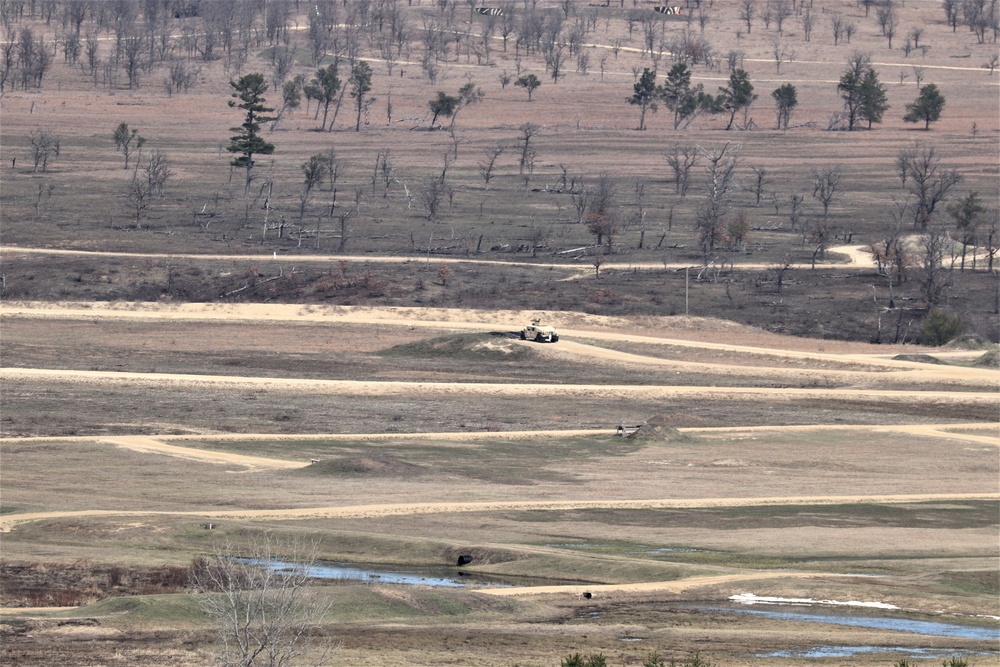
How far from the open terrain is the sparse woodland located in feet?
1.96

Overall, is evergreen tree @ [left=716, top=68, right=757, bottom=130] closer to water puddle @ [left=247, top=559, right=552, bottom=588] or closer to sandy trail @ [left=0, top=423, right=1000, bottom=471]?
sandy trail @ [left=0, top=423, right=1000, bottom=471]

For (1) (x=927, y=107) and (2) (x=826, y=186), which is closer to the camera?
(2) (x=826, y=186)

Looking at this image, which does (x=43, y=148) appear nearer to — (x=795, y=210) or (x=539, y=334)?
(x=795, y=210)

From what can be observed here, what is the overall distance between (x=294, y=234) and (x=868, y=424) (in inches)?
2512

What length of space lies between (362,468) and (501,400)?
17.9 meters

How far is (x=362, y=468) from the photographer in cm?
5481

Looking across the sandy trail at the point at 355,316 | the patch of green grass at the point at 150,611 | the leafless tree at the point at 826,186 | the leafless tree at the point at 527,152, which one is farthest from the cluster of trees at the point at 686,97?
the patch of green grass at the point at 150,611

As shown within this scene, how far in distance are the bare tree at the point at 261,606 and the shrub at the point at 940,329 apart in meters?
58.0

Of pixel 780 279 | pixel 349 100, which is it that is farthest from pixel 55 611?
pixel 349 100

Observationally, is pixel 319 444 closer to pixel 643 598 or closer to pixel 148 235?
pixel 643 598

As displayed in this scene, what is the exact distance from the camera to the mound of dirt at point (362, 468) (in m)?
54.6

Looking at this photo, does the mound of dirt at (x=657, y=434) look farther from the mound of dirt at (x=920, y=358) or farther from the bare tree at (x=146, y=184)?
the bare tree at (x=146, y=184)

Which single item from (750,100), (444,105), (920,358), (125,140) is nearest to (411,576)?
(920,358)

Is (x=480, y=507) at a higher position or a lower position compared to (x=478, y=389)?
higher
